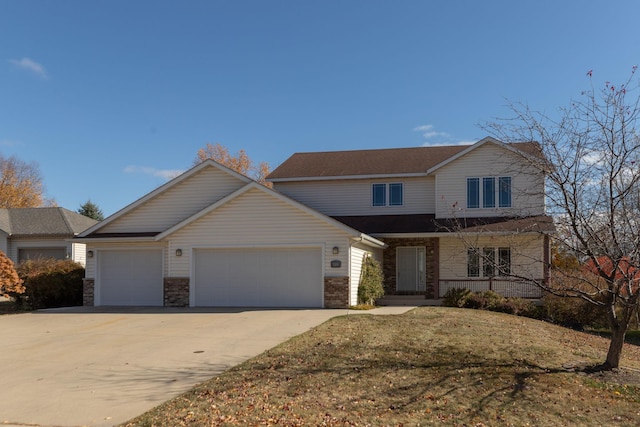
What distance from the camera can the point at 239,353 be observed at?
10547 millimetres

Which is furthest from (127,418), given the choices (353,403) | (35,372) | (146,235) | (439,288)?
(439,288)

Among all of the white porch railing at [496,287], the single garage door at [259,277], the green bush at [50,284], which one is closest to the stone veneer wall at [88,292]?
the green bush at [50,284]

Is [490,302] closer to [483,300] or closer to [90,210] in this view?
[483,300]

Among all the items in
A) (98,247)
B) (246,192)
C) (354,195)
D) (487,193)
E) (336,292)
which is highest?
(354,195)

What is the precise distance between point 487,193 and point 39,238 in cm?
2502

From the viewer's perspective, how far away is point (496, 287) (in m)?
21.1

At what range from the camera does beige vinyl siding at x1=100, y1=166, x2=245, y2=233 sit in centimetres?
2145

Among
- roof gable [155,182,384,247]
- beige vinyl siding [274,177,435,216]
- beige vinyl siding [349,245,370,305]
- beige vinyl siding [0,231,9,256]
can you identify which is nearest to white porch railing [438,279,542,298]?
beige vinyl siding [274,177,435,216]

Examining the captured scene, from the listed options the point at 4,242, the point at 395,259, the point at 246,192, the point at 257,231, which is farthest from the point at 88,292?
the point at 4,242

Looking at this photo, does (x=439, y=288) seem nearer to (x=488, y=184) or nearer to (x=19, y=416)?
(x=488, y=184)

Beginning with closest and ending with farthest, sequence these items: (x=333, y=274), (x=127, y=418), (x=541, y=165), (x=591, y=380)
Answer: (x=127, y=418)
(x=591, y=380)
(x=541, y=165)
(x=333, y=274)

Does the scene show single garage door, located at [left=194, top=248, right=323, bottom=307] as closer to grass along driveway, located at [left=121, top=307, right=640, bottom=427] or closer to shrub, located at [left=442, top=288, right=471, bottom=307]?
shrub, located at [left=442, top=288, right=471, bottom=307]

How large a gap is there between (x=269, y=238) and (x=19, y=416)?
12.1m

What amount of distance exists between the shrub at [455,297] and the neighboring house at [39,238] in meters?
21.5
